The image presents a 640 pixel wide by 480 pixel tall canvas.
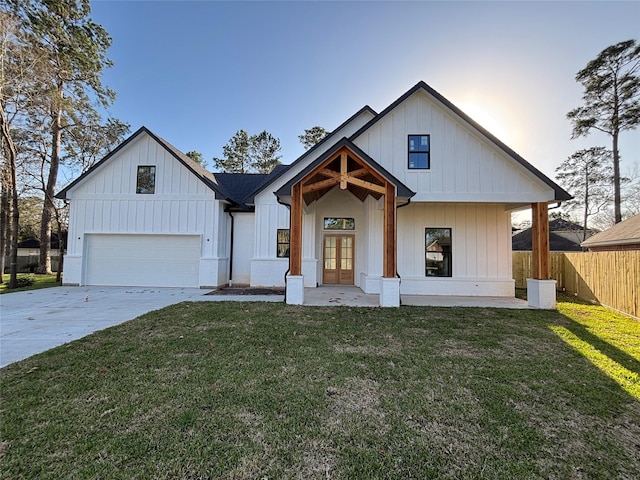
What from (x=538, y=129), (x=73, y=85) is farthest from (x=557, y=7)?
(x=73, y=85)

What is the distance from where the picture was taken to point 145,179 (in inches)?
475

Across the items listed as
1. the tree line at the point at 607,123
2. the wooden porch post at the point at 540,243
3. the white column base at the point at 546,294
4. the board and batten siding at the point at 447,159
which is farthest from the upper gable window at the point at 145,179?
the tree line at the point at 607,123

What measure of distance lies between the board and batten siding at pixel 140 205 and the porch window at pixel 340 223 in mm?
4556

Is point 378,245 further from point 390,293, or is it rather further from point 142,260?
point 142,260

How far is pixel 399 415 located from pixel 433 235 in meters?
8.47

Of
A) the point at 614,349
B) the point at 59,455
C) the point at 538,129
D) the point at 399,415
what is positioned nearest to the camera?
the point at 59,455

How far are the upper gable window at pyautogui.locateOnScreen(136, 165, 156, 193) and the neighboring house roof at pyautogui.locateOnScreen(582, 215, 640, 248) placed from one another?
2081 cm

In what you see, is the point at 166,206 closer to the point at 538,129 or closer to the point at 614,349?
the point at 614,349

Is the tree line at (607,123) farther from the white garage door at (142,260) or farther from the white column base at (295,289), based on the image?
the white garage door at (142,260)

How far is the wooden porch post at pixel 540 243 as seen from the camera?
8.38 metres

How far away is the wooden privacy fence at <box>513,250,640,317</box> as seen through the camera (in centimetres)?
771

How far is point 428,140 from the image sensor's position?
934 centimetres

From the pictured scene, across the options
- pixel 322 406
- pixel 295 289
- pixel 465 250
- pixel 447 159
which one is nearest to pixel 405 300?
pixel 465 250

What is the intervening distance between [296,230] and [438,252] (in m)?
5.53
